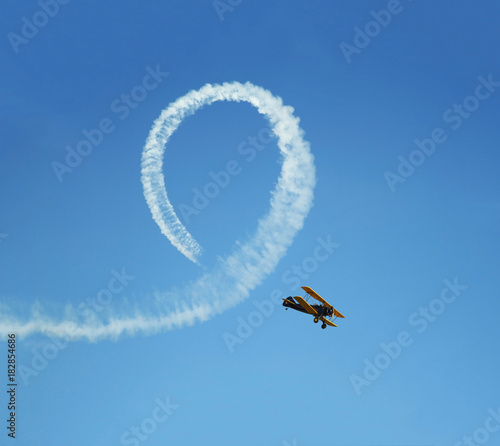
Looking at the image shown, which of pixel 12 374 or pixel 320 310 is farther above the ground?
pixel 12 374

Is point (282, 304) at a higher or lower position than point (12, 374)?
lower

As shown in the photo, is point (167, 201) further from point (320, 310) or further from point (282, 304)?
point (320, 310)

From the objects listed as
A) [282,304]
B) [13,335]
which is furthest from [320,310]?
[13,335]

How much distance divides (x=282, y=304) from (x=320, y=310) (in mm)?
6547

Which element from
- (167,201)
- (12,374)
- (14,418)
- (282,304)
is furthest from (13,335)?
(282,304)

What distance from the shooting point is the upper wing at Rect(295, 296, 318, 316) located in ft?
275

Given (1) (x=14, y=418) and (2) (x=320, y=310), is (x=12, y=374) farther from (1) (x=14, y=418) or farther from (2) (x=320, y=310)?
(2) (x=320, y=310)

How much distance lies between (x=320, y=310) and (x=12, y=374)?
52.5m

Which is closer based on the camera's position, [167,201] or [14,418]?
[167,201]

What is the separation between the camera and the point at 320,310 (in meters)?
87.1

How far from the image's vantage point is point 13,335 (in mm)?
86938

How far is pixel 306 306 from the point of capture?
85.5 m

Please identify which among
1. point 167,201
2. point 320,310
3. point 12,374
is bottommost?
point 320,310

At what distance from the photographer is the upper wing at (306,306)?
275 feet
